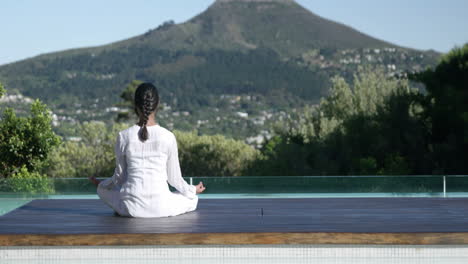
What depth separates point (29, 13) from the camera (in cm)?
6059

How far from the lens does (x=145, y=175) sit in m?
4.38

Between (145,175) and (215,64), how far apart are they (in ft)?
200

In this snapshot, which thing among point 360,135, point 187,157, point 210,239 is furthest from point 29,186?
point 187,157

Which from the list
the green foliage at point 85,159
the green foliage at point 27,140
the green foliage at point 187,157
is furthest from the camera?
the green foliage at point 85,159

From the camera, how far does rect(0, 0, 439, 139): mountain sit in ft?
186

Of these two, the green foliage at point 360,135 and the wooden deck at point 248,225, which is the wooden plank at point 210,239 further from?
the green foliage at point 360,135

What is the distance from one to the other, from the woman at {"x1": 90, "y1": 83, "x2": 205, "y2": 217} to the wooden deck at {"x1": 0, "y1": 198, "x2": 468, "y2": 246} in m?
0.11

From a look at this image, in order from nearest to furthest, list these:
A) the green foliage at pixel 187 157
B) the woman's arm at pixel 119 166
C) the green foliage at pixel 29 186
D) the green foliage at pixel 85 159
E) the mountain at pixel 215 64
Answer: the woman's arm at pixel 119 166 < the green foliage at pixel 29 186 < the green foliage at pixel 187 157 < the green foliage at pixel 85 159 < the mountain at pixel 215 64

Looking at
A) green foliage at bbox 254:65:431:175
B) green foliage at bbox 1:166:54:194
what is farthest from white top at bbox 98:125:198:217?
green foliage at bbox 254:65:431:175

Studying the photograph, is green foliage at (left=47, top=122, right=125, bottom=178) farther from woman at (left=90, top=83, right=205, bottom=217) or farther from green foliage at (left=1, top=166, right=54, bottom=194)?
woman at (left=90, top=83, right=205, bottom=217)

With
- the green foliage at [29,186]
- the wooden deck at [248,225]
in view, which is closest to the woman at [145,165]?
the wooden deck at [248,225]

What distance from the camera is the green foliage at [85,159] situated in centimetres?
4097

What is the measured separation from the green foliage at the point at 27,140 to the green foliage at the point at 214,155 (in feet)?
93.0

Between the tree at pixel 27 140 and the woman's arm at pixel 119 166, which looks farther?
the tree at pixel 27 140
